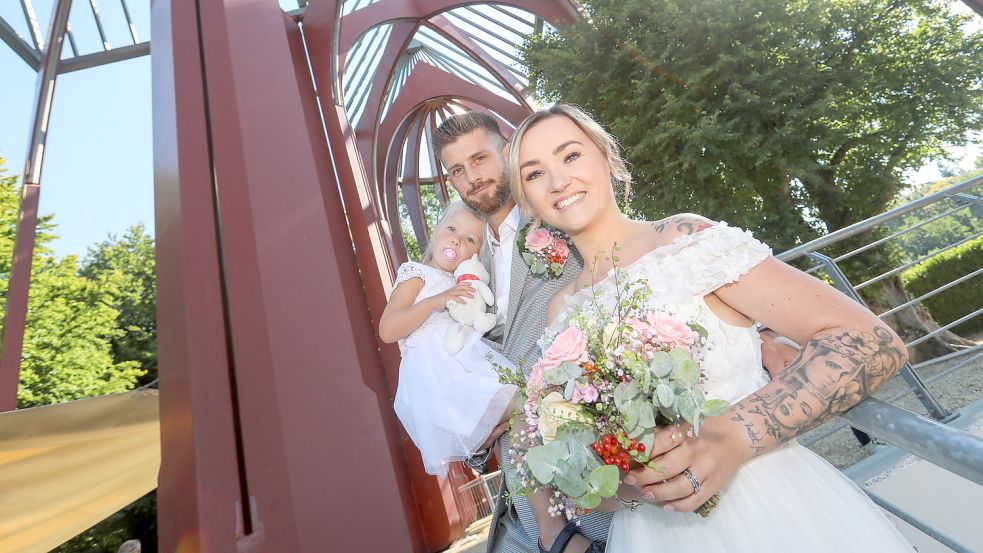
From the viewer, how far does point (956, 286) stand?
11227 millimetres

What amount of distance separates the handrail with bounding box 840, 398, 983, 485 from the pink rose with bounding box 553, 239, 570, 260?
1.04m

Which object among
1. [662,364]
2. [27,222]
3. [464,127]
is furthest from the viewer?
[27,222]

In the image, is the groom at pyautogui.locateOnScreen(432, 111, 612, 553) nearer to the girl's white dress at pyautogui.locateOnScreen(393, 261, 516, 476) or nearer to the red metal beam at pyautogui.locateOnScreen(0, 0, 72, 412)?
the girl's white dress at pyautogui.locateOnScreen(393, 261, 516, 476)

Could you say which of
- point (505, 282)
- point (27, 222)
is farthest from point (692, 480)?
point (27, 222)

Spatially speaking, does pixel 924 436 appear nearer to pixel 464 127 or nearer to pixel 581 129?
pixel 581 129

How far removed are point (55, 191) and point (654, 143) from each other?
19.1 meters

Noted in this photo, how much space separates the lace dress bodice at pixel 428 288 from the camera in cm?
250

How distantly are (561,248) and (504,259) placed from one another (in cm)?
41

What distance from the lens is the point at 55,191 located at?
1731cm

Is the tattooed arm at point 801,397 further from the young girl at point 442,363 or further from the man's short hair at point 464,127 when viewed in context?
the man's short hair at point 464,127

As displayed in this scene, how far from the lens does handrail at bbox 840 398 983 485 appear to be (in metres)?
0.88

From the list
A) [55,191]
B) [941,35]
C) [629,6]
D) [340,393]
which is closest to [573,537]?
[340,393]

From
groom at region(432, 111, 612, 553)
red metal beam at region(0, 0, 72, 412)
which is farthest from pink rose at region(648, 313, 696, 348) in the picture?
red metal beam at region(0, 0, 72, 412)

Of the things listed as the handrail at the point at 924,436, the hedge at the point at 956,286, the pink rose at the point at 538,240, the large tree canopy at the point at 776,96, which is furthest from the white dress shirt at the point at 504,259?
the hedge at the point at 956,286
